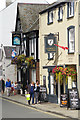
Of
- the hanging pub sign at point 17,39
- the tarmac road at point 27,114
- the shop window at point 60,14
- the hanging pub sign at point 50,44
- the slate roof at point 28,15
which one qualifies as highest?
the slate roof at point 28,15

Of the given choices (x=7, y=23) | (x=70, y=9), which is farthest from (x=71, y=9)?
(x=7, y=23)

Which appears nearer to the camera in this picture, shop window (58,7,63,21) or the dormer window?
shop window (58,7,63,21)

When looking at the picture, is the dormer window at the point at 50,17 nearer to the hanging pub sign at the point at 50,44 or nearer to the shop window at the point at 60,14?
the shop window at the point at 60,14

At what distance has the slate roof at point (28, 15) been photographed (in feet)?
121

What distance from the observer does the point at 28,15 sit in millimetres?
37875

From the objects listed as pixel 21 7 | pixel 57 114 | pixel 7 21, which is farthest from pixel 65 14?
pixel 7 21

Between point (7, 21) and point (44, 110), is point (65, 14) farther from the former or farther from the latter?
point (7, 21)

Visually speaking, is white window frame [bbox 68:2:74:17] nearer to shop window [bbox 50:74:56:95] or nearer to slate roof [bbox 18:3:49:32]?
shop window [bbox 50:74:56:95]

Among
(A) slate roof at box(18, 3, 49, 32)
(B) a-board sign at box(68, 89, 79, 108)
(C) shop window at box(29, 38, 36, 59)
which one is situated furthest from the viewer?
(A) slate roof at box(18, 3, 49, 32)

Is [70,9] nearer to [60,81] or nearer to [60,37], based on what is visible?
[60,37]

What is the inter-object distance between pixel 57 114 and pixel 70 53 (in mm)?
→ 5520

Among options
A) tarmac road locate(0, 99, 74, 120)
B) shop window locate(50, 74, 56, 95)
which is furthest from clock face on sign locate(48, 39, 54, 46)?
tarmac road locate(0, 99, 74, 120)

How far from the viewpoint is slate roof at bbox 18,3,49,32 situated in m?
36.9

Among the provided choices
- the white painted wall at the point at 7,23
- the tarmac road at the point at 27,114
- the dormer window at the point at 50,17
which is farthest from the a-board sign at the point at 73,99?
the white painted wall at the point at 7,23
